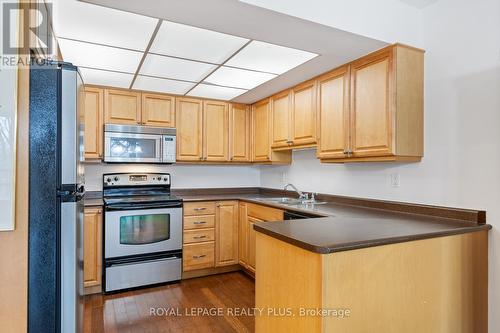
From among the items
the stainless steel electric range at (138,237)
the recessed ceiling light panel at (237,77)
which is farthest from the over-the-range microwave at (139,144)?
the recessed ceiling light panel at (237,77)

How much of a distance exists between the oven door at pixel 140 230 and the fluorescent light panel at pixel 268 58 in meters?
1.78

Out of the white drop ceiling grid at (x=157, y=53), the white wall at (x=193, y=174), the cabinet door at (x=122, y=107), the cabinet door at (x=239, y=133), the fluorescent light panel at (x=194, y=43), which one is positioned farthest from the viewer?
the cabinet door at (x=239, y=133)

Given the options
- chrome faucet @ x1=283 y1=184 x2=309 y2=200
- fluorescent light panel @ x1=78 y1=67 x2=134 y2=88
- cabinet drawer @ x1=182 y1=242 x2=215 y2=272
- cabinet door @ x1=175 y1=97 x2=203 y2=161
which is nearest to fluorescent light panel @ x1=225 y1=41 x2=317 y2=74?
fluorescent light panel @ x1=78 y1=67 x2=134 y2=88

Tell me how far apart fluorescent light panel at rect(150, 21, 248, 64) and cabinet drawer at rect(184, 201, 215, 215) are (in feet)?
5.52

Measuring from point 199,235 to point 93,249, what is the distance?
111cm

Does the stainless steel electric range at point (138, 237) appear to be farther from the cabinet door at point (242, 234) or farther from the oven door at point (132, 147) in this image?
the cabinet door at point (242, 234)

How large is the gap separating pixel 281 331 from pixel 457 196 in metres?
1.48

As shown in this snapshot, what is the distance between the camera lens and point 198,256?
3.48 meters

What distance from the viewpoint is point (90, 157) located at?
3.26m

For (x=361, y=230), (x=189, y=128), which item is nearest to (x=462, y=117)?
(x=361, y=230)

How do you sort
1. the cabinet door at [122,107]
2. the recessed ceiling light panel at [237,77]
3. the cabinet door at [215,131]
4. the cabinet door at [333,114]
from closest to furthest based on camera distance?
1. the cabinet door at [333,114]
2. the recessed ceiling light panel at [237,77]
3. the cabinet door at [122,107]
4. the cabinet door at [215,131]

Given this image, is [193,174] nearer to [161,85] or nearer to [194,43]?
[161,85]

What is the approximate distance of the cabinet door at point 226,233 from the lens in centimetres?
360

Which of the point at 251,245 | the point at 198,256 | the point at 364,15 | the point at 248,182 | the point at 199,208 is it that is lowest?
the point at 198,256
